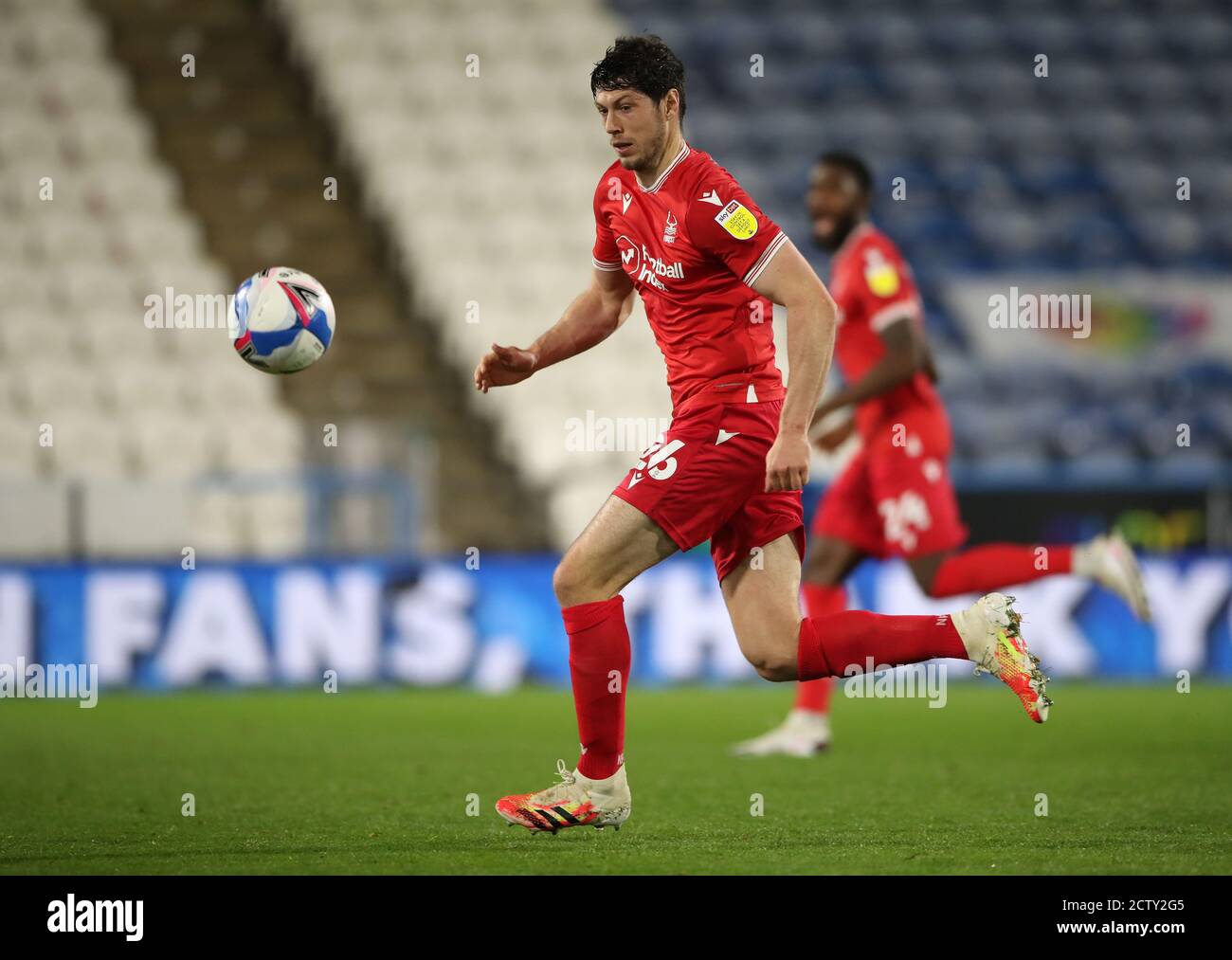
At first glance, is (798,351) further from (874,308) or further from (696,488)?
(874,308)

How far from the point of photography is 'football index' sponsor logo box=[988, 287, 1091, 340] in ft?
51.1

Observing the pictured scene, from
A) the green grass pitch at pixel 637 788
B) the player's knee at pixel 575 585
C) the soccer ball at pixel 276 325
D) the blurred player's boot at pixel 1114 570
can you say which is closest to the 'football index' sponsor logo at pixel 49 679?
the green grass pitch at pixel 637 788

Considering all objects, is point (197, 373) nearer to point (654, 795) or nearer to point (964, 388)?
point (964, 388)

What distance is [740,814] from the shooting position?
224 inches

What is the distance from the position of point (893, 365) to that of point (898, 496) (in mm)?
557

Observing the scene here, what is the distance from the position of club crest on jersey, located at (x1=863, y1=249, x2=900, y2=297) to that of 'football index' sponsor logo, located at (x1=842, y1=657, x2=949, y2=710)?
300cm

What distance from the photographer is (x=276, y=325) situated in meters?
5.57

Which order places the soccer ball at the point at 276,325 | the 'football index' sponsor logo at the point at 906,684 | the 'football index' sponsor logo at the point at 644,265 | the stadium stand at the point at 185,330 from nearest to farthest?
1. the 'football index' sponsor logo at the point at 644,265
2. the soccer ball at the point at 276,325
3. the 'football index' sponsor logo at the point at 906,684
4. the stadium stand at the point at 185,330

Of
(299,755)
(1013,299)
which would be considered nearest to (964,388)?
(1013,299)

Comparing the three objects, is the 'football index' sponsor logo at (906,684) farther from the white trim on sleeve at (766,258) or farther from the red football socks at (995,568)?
the white trim on sleeve at (766,258)

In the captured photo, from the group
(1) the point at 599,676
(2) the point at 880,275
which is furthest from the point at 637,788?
(2) the point at 880,275

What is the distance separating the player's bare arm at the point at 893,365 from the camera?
750cm
